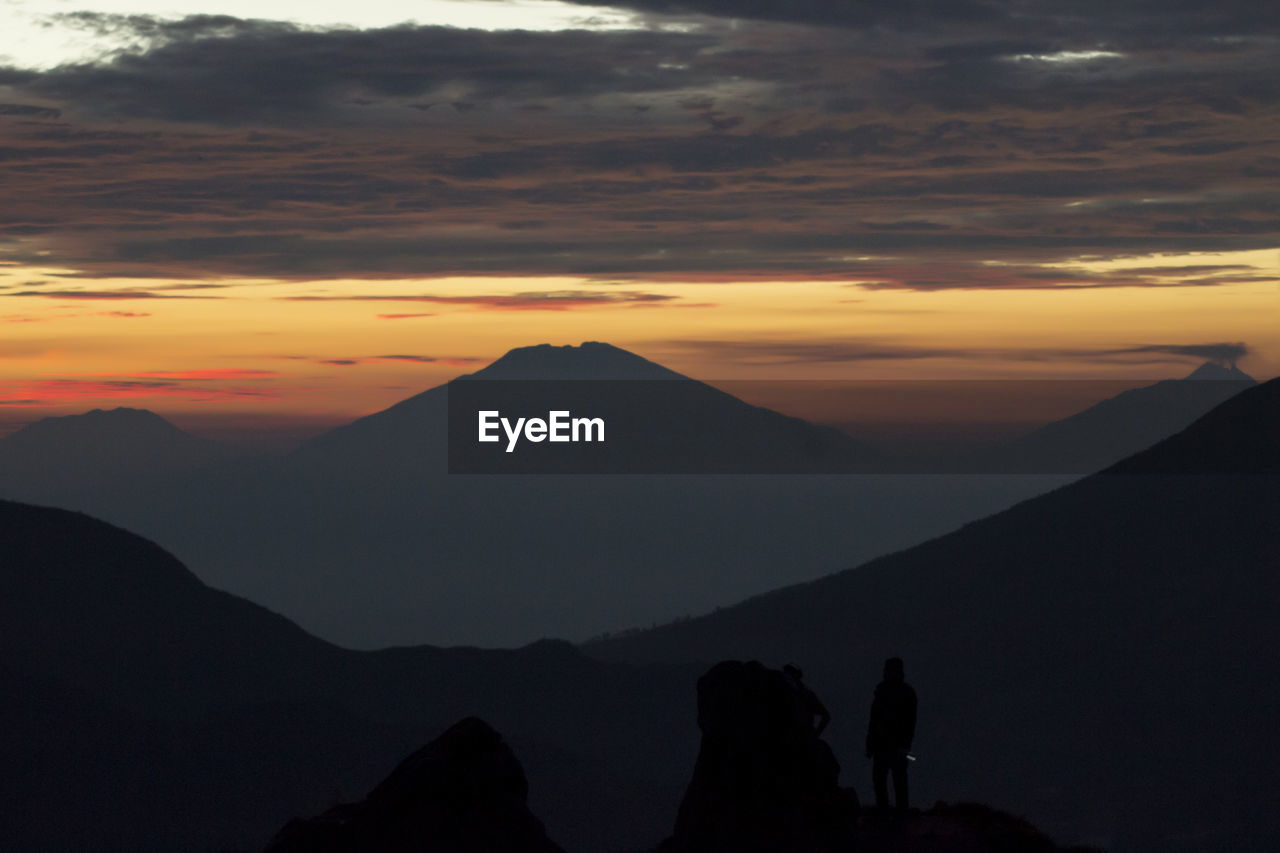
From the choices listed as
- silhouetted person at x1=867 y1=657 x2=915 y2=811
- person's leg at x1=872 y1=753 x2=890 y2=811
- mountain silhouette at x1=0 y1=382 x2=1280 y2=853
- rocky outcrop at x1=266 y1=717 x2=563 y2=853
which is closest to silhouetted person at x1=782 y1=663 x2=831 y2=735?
person's leg at x1=872 y1=753 x2=890 y2=811

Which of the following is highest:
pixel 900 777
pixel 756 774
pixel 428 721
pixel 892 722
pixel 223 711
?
pixel 892 722

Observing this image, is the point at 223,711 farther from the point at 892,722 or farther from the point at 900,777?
the point at 892,722

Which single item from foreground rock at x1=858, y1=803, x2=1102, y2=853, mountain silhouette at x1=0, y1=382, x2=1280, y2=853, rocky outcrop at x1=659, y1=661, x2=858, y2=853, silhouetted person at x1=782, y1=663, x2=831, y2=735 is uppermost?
silhouetted person at x1=782, y1=663, x2=831, y2=735

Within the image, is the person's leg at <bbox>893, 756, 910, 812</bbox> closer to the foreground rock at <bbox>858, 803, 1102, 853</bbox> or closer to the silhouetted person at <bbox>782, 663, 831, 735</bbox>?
the foreground rock at <bbox>858, 803, 1102, 853</bbox>

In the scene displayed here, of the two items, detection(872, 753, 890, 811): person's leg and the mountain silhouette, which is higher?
detection(872, 753, 890, 811): person's leg

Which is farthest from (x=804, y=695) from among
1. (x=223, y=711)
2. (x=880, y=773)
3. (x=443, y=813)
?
(x=223, y=711)

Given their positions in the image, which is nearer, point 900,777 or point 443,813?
point 900,777

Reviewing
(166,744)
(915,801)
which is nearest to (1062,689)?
(915,801)
